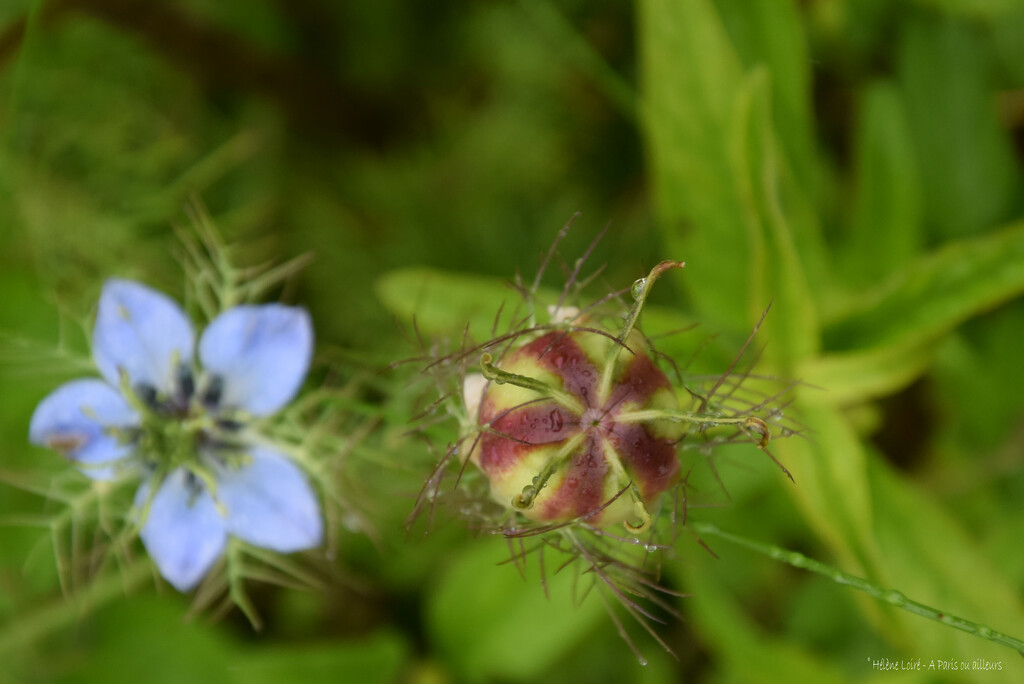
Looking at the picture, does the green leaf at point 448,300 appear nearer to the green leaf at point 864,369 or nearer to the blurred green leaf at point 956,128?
the green leaf at point 864,369

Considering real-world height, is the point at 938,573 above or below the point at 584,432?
below

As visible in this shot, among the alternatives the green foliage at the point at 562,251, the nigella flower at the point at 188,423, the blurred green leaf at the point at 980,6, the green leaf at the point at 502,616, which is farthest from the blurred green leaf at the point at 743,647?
the blurred green leaf at the point at 980,6

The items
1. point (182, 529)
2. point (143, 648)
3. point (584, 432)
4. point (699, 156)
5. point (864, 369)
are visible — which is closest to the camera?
point (584, 432)

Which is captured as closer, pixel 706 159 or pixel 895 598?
pixel 895 598

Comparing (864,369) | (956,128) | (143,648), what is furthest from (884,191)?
(143,648)

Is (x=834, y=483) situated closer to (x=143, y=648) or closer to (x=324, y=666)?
(x=324, y=666)
